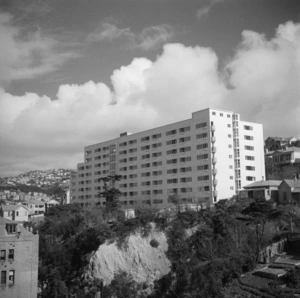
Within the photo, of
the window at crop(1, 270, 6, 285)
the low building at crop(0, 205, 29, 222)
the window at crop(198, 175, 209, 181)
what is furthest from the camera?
the low building at crop(0, 205, 29, 222)

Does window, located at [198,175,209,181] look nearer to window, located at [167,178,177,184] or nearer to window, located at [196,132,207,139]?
window, located at [167,178,177,184]

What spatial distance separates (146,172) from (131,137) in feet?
37.1

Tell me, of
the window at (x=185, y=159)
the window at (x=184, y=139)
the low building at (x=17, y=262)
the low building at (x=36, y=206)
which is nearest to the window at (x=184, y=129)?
the window at (x=184, y=139)

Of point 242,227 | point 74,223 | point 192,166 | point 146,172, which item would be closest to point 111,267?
point 74,223

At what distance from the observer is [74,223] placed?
5741cm

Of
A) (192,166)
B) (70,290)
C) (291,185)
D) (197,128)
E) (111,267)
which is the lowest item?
(70,290)

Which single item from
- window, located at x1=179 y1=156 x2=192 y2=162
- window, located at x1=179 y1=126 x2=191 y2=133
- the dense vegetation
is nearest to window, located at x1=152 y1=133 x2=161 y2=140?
window, located at x1=179 y1=126 x2=191 y2=133

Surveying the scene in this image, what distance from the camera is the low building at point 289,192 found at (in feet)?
188

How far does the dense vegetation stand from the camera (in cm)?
3934

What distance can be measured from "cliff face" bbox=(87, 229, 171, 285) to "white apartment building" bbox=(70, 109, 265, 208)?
16.7 m

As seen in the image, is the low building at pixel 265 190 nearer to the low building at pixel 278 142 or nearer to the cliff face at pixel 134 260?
the cliff face at pixel 134 260

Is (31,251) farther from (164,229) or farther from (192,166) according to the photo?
(192,166)

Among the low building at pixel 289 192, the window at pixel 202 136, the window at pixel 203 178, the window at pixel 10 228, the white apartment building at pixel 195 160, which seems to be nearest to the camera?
the window at pixel 10 228

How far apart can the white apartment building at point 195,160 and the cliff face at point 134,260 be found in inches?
656
